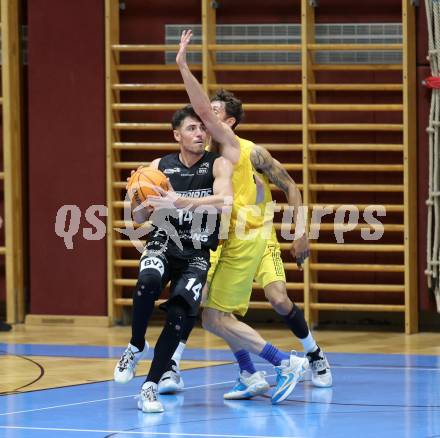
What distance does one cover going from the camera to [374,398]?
6551 millimetres

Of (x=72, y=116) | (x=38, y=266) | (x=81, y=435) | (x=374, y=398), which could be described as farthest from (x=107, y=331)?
(x=81, y=435)

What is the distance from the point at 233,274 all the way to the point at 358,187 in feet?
12.2

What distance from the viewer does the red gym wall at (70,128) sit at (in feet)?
35.3

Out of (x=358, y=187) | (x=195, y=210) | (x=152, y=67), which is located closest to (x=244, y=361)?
(x=195, y=210)

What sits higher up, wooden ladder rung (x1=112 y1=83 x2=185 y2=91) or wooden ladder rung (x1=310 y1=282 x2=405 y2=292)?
wooden ladder rung (x1=112 y1=83 x2=185 y2=91)

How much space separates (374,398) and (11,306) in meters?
5.19

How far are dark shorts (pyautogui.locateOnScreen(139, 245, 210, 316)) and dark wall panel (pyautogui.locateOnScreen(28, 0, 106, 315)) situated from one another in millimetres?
4627

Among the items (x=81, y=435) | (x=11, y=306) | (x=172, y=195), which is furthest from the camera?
(x=11, y=306)

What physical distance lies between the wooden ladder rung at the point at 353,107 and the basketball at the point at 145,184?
13.9 ft

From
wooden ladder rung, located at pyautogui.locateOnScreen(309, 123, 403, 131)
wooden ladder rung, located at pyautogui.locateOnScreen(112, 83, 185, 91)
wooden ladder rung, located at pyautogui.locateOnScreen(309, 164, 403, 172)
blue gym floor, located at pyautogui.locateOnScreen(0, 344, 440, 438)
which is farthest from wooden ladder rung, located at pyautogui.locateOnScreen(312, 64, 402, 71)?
blue gym floor, located at pyautogui.locateOnScreen(0, 344, 440, 438)

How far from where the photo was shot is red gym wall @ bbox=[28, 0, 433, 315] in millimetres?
10750

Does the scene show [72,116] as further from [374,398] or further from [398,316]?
[374,398]

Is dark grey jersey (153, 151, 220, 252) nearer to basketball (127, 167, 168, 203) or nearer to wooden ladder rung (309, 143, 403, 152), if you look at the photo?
basketball (127, 167, 168, 203)

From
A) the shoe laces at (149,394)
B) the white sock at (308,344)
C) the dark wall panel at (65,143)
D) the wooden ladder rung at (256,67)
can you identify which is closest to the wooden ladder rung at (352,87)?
the wooden ladder rung at (256,67)
